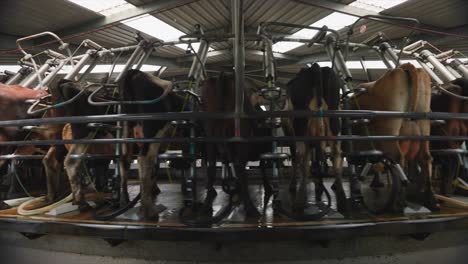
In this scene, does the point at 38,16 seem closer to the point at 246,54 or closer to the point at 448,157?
the point at 246,54

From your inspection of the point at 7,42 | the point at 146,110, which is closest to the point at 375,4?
the point at 146,110

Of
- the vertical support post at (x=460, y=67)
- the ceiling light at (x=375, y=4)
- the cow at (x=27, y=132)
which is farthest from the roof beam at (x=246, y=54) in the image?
the cow at (x=27, y=132)

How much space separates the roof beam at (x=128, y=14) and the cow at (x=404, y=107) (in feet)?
13.3

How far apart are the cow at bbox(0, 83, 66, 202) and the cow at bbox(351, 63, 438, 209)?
2728 millimetres

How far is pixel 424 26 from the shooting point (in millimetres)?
6156

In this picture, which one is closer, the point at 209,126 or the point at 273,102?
the point at 209,126

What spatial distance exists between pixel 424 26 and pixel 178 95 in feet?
22.1

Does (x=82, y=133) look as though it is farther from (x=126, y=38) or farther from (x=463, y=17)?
(x=463, y=17)

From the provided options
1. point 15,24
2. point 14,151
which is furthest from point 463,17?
point 15,24

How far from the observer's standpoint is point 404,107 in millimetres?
2049

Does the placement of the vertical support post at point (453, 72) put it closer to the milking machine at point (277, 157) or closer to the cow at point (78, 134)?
the milking machine at point (277, 157)

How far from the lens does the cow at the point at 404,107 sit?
2.02 meters

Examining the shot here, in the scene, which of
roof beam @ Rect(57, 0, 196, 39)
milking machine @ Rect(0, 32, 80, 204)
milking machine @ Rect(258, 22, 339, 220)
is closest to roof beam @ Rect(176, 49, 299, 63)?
Result: roof beam @ Rect(57, 0, 196, 39)

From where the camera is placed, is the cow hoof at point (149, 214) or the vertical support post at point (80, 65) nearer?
the cow hoof at point (149, 214)
